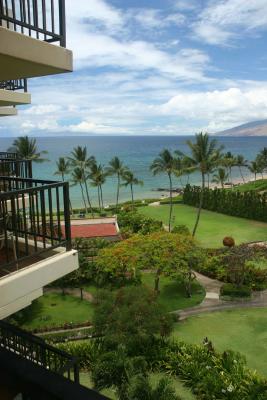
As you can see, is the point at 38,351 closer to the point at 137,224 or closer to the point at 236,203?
the point at 137,224

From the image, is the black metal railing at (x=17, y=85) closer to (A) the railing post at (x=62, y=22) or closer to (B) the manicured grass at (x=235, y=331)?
(A) the railing post at (x=62, y=22)

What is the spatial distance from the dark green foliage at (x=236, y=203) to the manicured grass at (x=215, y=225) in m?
0.78

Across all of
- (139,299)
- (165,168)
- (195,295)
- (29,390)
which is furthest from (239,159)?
(29,390)

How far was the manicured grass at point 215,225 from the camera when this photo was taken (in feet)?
136

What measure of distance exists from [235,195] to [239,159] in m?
28.7

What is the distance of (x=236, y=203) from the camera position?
50781mm

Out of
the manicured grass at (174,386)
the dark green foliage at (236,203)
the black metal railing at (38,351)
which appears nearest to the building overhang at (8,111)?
the black metal railing at (38,351)

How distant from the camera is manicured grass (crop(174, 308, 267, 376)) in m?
19.5

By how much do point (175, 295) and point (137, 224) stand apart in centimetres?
1632

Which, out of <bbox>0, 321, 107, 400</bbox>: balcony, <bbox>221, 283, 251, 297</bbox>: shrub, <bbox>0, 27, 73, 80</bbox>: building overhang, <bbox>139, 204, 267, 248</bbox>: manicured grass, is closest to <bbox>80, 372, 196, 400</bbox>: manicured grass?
<bbox>221, 283, 251, 297</bbox>: shrub

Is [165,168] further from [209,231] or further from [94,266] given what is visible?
[94,266]

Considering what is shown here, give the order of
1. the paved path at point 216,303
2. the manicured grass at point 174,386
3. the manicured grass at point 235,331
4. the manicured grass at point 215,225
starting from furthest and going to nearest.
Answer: the manicured grass at point 215,225
the paved path at point 216,303
the manicured grass at point 235,331
the manicured grass at point 174,386

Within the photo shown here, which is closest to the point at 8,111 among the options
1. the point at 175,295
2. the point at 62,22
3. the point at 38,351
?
the point at 38,351

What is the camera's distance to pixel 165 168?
46.6m
